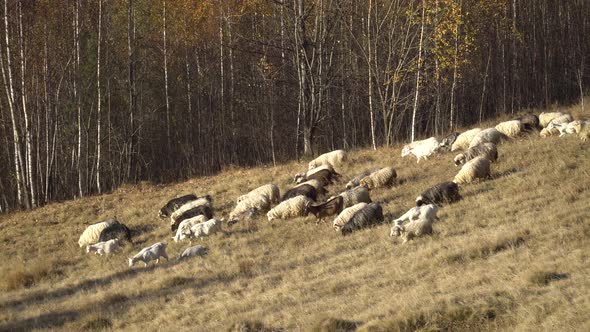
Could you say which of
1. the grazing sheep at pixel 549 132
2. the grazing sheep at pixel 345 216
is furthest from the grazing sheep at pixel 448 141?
the grazing sheep at pixel 345 216

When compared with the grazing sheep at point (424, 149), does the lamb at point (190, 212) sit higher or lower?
lower

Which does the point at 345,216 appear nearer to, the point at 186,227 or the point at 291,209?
the point at 291,209

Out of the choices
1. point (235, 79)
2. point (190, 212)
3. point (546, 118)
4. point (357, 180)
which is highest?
point (235, 79)

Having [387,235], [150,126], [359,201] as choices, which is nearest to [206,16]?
[150,126]

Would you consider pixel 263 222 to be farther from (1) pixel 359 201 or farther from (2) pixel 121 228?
(2) pixel 121 228

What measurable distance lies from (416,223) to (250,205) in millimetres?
6478

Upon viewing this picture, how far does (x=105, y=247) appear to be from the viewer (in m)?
17.8

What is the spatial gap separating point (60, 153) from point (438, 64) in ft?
61.3

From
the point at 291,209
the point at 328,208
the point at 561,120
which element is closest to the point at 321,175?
the point at 291,209

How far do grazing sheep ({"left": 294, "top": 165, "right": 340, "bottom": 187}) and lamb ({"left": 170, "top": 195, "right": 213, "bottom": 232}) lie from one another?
9.92 ft

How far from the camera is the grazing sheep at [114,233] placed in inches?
746

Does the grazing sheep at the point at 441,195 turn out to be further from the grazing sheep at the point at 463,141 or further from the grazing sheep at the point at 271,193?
the grazing sheep at the point at 463,141

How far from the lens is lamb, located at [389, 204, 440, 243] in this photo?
523 inches

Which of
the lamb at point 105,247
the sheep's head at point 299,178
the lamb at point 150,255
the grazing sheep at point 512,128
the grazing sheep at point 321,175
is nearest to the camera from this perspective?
the lamb at point 150,255
